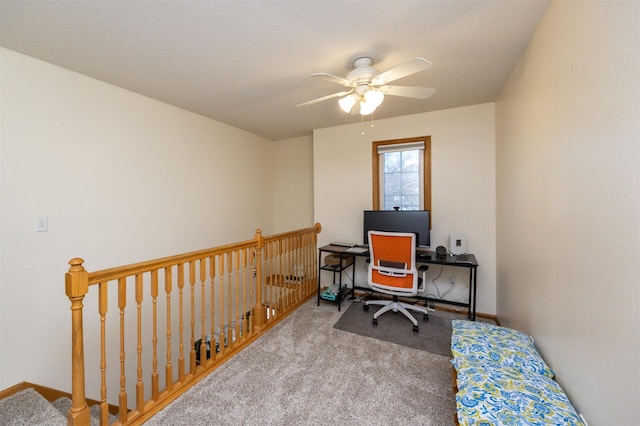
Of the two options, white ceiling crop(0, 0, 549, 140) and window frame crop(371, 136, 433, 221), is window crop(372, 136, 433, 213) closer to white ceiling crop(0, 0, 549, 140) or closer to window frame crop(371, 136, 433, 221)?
window frame crop(371, 136, 433, 221)

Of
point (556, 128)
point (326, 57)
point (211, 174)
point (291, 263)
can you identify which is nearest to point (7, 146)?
point (211, 174)

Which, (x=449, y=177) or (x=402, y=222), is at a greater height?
(x=449, y=177)

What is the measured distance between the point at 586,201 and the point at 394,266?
1761 mm

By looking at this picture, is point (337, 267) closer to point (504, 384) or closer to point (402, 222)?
point (402, 222)

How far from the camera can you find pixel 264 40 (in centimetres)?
176

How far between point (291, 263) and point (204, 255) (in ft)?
4.71

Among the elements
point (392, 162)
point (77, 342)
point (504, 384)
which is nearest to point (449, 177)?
point (392, 162)

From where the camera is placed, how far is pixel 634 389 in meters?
0.84

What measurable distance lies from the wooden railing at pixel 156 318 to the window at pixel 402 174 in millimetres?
1194

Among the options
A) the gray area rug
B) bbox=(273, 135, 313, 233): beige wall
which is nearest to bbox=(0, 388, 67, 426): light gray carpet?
the gray area rug

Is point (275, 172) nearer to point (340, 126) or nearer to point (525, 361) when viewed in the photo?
point (340, 126)

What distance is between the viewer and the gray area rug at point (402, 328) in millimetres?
2387

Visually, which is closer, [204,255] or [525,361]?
[525,361]

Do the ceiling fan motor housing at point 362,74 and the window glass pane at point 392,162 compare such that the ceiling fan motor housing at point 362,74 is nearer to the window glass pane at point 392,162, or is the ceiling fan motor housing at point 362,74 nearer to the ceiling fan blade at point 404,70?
the ceiling fan blade at point 404,70
